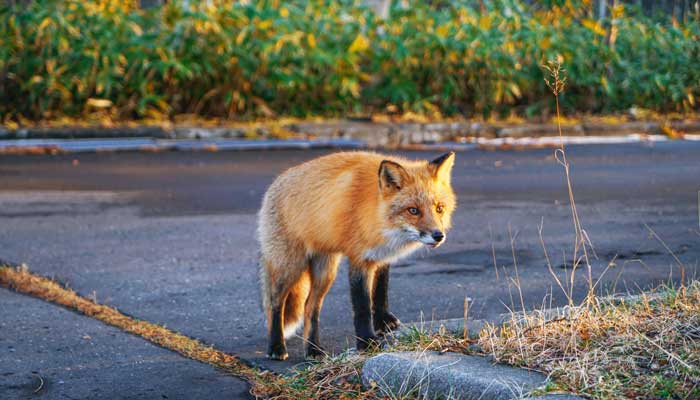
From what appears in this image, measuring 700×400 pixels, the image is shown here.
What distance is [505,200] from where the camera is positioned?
32.0ft

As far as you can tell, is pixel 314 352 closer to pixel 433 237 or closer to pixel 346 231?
pixel 346 231

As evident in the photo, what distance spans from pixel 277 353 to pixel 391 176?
102 cm

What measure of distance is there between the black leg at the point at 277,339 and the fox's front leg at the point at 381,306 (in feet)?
1.51

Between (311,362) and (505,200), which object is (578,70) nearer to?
(505,200)

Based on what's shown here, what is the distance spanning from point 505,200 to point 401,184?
495 cm

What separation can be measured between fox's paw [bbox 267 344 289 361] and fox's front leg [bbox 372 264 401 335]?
1.52 ft

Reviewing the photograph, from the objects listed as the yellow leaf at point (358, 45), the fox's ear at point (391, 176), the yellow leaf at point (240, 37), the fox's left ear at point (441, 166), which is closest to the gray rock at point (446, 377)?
the fox's ear at point (391, 176)

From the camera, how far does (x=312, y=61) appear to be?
15.4 m

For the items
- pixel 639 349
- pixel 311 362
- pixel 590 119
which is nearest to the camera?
pixel 639 349

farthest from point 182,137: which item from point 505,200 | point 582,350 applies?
point 582,350

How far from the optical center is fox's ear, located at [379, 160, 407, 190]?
16.1ft

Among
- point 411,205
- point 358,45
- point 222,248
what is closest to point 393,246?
point 411,205

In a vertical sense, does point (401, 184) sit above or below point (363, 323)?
above

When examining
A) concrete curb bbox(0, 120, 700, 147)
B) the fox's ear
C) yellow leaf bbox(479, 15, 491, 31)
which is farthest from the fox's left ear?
yellow leaf bbox(479, 15, 491, 31)
